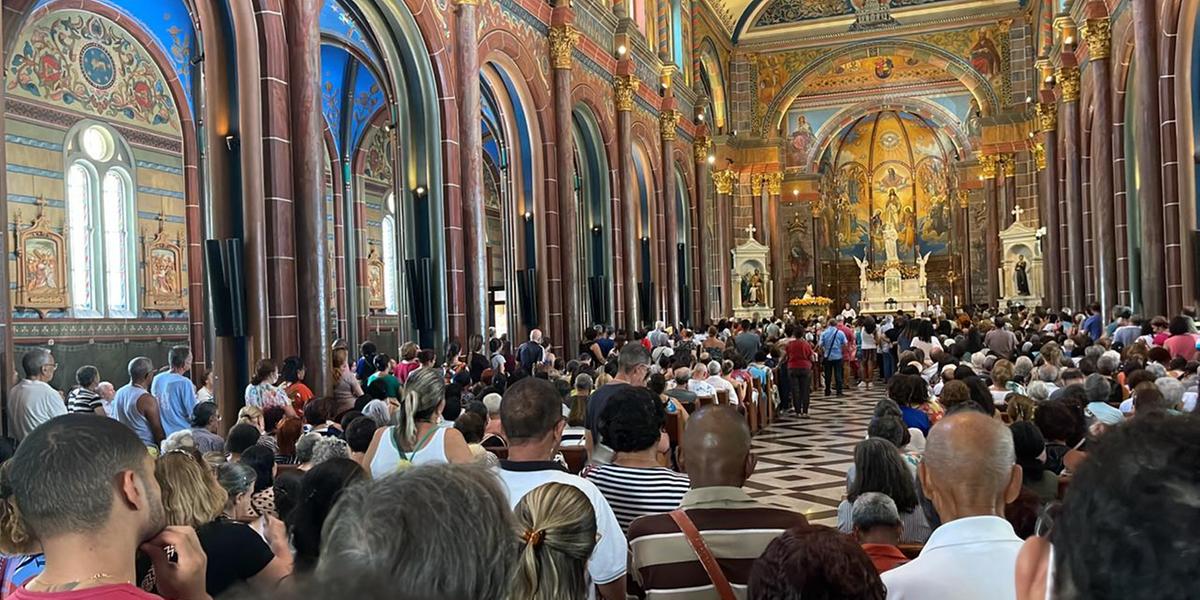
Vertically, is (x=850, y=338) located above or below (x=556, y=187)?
below

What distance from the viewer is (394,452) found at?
4969 millimetres

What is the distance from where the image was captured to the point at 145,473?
92.9 inches

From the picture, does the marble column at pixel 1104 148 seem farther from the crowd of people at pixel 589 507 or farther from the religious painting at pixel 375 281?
the religious painting at pixel 375 281

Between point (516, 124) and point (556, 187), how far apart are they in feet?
4.89

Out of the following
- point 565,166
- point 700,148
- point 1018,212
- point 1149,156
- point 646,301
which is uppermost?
point 700,148

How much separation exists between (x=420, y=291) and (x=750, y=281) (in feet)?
69.2

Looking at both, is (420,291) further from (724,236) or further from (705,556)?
(724,236)

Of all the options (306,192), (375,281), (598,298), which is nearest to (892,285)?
(598,298)

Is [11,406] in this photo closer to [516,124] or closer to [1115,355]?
[1115,355]

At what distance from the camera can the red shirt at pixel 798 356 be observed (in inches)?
653

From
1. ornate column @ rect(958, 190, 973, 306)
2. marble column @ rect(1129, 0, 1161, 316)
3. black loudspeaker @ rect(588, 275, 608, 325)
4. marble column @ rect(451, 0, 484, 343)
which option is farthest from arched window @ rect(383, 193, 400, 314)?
ornate column @ rect(958, 190, 973, 306)

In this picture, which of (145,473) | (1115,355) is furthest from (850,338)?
(145,473)

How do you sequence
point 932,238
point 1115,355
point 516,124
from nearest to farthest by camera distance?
point 1115,355 < point 516,124 < point 932,238

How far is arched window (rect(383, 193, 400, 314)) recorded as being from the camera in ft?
88.0
